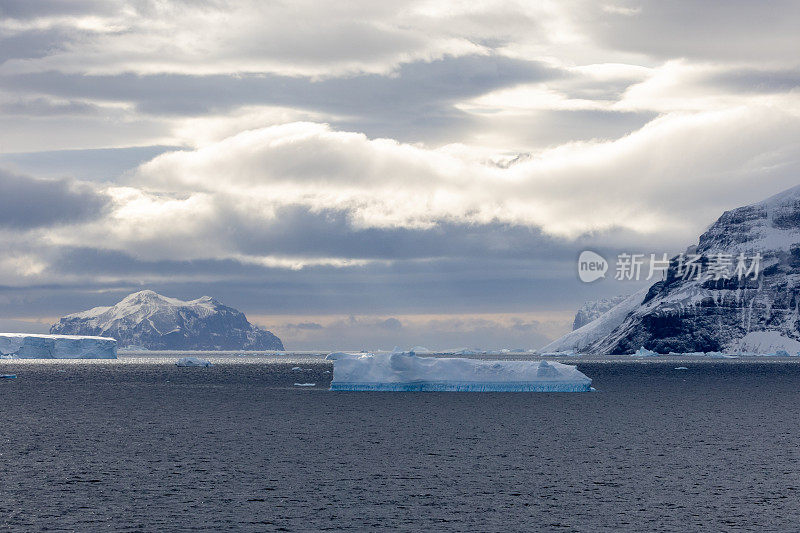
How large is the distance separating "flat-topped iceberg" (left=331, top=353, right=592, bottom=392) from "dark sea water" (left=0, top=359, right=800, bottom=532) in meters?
17.6

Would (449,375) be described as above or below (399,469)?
above

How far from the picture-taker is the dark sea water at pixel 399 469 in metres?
30.4

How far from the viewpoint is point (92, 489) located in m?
36.2

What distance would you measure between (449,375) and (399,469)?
61771 mm

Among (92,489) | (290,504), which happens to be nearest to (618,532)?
(290,504)

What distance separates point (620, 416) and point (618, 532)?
172 feet

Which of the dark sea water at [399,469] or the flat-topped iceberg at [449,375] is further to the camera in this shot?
the flat-topped iceberg at [449,375]

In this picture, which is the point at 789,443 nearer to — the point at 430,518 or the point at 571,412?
the point at 571,412

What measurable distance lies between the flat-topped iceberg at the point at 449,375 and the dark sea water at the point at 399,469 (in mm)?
17593

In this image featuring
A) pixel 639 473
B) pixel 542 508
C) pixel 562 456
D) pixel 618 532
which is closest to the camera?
pixel 618 532

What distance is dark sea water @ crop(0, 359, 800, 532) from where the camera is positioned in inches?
1196

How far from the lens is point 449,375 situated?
104 meters

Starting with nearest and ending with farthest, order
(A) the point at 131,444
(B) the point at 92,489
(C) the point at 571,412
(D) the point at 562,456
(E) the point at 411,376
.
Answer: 1. (B) the point at 92,489
2. (D) the point at 562,456
3. (A) the point at 131,444
4. (C) the point at 571,412
5. (E) the point at 411,376

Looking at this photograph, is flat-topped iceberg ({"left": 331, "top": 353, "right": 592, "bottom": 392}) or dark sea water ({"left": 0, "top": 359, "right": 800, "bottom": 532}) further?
flat-topped iceberg ({"left": 331, "top": 353, "right": 592, "bottom": 392})
